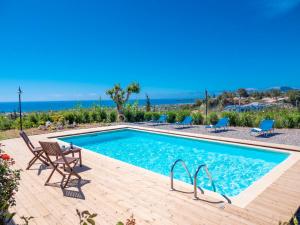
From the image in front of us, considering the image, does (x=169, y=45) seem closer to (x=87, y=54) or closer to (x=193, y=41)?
(x=193, y=41)

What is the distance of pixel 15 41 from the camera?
54.7ft

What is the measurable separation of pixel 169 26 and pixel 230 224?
23033 mm

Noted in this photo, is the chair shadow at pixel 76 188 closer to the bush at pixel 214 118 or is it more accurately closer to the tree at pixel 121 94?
the bush at pixel 214 118

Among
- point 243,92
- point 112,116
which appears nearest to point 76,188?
point 112,116

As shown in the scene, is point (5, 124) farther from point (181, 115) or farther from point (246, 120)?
point (246, 120)

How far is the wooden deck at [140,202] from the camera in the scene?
291 cm

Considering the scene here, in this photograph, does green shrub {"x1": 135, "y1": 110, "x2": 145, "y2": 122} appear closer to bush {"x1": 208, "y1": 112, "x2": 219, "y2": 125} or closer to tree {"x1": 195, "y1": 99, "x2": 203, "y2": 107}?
bush {"x1": 208, "y1": 112, "x2": 219, "y2": 125}

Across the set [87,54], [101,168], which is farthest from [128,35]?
[101,168]

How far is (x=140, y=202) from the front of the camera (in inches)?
134

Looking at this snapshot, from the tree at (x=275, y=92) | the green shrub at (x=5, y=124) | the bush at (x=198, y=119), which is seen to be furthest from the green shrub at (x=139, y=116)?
the tree at (x=275, y=92)

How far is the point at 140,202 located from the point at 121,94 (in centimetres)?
1209

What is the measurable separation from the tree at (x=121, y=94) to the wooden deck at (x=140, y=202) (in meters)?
10.4

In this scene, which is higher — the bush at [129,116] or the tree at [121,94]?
the tree at [121,94]

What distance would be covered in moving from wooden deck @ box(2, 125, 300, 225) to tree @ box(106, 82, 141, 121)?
10.4m
